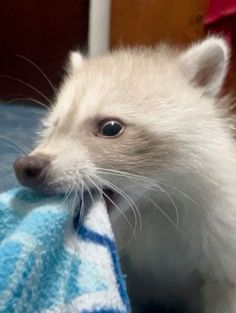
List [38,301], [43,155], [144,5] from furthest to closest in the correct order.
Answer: [144,5] → [43,155] → [38,301]

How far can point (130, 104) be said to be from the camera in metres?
1.02

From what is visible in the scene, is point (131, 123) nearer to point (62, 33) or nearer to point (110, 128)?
point (110, 128)

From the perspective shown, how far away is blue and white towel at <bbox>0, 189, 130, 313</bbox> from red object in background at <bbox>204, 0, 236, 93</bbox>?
1115 millimetres

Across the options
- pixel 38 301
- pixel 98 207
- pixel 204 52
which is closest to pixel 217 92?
pixel 204 52

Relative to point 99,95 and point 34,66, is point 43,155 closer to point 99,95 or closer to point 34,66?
point 99,95

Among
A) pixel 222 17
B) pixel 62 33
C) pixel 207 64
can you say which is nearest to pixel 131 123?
pixel 207 64

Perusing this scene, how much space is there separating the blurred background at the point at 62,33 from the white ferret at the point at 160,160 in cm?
39

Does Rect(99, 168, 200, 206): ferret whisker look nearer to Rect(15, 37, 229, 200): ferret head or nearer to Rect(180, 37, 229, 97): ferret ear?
Rect(15, 37, 229, 200): ferret head

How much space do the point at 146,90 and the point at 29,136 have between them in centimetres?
92

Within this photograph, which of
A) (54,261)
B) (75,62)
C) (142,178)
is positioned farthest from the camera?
(75,62)

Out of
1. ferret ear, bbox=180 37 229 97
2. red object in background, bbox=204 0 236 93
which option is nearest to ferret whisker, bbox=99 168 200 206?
ferret ear, bbox=180 37 229 97

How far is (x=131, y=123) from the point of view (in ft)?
3.30

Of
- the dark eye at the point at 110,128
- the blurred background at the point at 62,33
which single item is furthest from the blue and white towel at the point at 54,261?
the blurred background at the point at 62,33

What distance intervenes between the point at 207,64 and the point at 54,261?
457 millimetres
